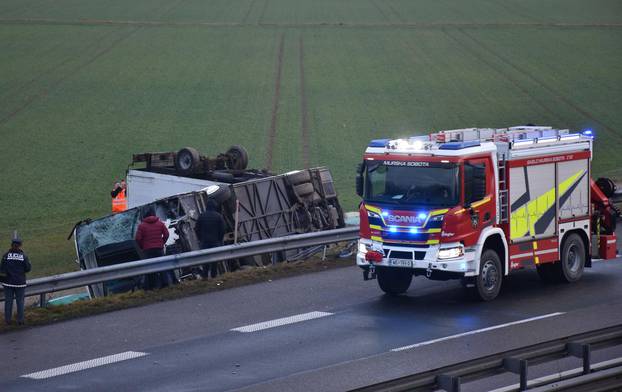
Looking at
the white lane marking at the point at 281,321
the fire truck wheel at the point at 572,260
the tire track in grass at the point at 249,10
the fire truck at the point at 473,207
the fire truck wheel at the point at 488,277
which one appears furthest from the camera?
the tire track in grass at the point at 249,10

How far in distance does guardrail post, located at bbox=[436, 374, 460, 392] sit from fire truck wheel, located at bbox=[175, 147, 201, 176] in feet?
51.8

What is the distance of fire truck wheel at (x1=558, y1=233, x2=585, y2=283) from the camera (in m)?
18.5

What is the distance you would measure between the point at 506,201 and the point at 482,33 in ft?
163

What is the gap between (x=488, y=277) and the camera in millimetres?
17109

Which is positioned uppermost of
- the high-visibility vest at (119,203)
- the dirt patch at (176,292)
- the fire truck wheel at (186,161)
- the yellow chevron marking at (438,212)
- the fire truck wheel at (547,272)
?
the fire truck wheel at (186,161)

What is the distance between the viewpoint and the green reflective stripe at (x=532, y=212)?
17.5 m

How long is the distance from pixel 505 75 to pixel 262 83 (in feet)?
39.8

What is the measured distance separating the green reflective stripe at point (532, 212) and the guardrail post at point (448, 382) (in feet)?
25.7

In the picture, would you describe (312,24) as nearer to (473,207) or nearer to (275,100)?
(275,100)

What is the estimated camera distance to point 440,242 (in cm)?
1645

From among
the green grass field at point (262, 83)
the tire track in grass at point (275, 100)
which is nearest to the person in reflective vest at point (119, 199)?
the green grass field at point (262, 83)

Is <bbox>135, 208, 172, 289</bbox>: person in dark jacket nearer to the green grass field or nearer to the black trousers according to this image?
the black trousers

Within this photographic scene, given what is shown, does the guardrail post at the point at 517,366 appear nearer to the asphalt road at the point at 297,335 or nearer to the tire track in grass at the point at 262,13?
the asphalt road at the point at 297,335

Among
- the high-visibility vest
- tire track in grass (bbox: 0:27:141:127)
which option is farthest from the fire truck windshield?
tire track in grass (bbox: 0:27:141:127)
